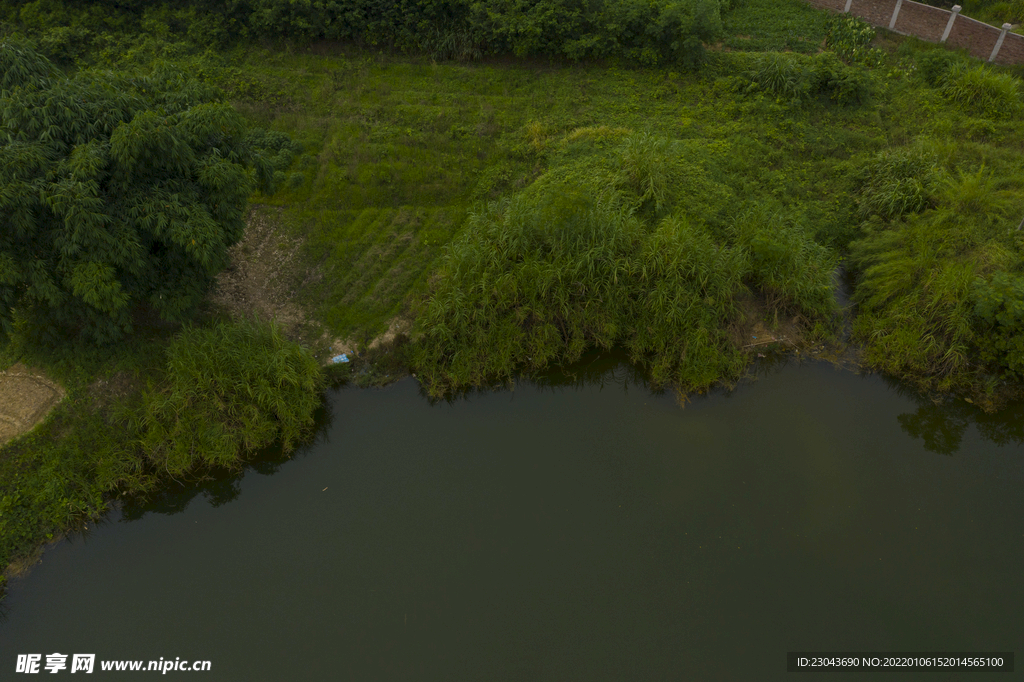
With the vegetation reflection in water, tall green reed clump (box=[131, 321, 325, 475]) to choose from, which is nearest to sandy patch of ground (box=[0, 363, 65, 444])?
tall green reed clump (box=[131, 321, 325, 475])

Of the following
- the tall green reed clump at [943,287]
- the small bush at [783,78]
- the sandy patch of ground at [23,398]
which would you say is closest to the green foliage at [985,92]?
the small bush at [783,78]

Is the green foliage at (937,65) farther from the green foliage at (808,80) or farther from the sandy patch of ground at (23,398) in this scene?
the sandy patch of ground at (23,398)

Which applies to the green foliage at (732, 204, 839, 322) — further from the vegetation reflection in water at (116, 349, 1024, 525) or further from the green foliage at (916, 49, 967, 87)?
the green foliage at (916, 49, 967, 87)

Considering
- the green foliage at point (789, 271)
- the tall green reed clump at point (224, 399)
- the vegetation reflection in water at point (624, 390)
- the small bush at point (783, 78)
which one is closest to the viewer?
the tall green reed clump at point (224, 399)

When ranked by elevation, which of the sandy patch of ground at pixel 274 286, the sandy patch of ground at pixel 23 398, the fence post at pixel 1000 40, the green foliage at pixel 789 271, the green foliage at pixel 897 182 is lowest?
the sandy patch of ground at pixel 23 398

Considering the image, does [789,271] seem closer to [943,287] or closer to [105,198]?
[943,287]

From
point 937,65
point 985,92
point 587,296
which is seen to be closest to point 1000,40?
point 937,65
